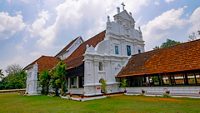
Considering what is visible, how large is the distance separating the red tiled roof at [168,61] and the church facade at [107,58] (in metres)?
1.73

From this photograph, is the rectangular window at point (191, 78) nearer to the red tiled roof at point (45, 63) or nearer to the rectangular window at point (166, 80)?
the rectangular window at point (166, 80)

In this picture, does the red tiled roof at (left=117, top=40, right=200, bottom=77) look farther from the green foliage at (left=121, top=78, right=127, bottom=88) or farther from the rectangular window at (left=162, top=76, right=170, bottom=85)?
the rectangular window at (left=162, top=76, right=170, bottom=85)

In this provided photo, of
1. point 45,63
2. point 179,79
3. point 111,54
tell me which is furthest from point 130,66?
point 45,63

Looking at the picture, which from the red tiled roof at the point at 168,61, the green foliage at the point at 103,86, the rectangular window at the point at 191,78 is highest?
the red tiled roof at the point at 168,61

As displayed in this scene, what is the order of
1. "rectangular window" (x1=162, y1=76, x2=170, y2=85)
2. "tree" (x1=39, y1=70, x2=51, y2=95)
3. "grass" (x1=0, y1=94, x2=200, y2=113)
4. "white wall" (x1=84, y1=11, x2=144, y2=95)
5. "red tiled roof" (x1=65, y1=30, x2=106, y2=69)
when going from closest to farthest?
1. "grass" (x1=0, y1=94, x2=200, y2=113)
2. "rectangular window" (x1=162, y1=76, x2=170, y2=85)
3. "white wall" (x1=84, y1=11, x2=144, y2=95)
4. "red tiled roof" (x1=65, y1=30, x2=106, y2=69)
5. "tree" (x1=39, y1=70, x2=51, y2=95)

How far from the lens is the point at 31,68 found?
2933cm

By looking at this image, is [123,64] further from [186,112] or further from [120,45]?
[186,112]

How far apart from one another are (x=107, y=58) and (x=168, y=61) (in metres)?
7.24

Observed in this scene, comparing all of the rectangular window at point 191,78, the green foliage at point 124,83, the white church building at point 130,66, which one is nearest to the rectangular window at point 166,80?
the white church building at point 130,66

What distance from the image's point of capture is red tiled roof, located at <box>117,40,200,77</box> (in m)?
15.0

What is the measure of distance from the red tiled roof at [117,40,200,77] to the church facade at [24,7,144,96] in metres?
1.73

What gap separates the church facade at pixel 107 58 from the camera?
19703mm

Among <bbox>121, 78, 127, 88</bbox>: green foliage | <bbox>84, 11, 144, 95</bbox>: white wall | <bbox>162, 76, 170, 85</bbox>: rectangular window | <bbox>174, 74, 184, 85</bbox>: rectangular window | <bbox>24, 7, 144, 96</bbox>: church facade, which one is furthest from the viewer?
<bbox>121, 78, 127, 88</bbox>: green foliage

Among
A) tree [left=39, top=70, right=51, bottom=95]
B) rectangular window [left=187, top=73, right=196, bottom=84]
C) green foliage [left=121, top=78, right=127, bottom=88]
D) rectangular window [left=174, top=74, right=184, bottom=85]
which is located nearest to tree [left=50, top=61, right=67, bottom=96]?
tree [left=39, top=70, right=51, bottom=95]
